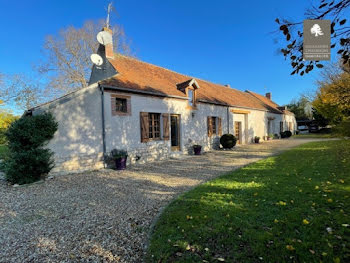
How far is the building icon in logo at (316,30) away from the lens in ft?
7.00

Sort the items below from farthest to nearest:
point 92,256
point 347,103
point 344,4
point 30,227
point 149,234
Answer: point 347,103, point 30,227, point 149,234, point 92,256, point 344,4

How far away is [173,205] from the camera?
396cm

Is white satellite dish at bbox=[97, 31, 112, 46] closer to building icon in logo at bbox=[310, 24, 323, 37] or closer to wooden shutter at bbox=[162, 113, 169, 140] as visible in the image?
wooden shutter at bbox=[162, 113, 169, 140]

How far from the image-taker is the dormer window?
1198cm

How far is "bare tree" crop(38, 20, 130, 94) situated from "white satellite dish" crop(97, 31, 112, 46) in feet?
30.4

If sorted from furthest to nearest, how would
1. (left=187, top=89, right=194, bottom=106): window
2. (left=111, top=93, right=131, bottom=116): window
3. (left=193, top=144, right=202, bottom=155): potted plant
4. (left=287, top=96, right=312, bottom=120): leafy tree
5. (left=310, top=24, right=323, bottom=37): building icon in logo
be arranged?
1. (left=287, top=96, right=312, bottom=120): leafy tree
2. (left=187, top=89, right=194, bottom=106): window
3. (left=193, top=144, right=202, bottom=155): potted plant
4. (left=111, top=93, right=131, bottom=116): window
5. (left=310, top=24, right=323, bottom=37): building icon in logo

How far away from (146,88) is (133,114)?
1654 millimetres

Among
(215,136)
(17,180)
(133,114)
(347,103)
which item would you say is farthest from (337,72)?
(17,180)

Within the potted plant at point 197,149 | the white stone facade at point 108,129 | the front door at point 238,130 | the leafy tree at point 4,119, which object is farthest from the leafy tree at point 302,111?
the leafy tree at point 4,119

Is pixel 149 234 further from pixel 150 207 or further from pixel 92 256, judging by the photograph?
pixel 150 207

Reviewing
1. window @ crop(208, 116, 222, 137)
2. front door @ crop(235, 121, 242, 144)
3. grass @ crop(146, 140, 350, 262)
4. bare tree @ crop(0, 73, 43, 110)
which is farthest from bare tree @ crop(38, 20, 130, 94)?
grass @ crop(146, 140, 350, 262)

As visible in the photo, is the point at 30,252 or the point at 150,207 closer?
the point at 30,252

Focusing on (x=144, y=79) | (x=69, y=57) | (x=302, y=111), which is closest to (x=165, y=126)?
(x=144, y=79)

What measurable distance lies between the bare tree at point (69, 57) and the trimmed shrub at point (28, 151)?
1345cm
